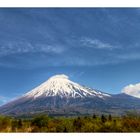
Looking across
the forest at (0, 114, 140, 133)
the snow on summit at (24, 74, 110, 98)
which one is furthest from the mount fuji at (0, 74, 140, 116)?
the forest at (0, 114, 140, 133)

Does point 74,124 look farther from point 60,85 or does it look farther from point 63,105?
point 60,85

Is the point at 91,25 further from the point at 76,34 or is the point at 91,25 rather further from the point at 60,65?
the point at 60,65

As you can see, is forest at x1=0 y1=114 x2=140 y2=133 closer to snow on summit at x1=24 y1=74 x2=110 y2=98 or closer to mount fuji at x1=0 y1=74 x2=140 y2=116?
mount fuji at x1=0 y1=74 x2=140 y2=116

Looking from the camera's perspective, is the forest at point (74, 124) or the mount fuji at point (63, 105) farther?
the mount fuji at point (63, 105)

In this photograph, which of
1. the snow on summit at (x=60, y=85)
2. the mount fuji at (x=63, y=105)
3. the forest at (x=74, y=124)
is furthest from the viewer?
the snow on summit at (x=60, y=85)

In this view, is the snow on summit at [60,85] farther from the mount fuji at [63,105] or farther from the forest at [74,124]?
the forest at [74,124]

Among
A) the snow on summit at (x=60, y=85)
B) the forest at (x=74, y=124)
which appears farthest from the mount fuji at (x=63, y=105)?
the forest at (x=74, y=124)

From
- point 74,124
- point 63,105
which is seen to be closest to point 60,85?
point 63,105

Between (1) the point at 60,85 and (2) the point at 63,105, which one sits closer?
(2) the point at 63,105
